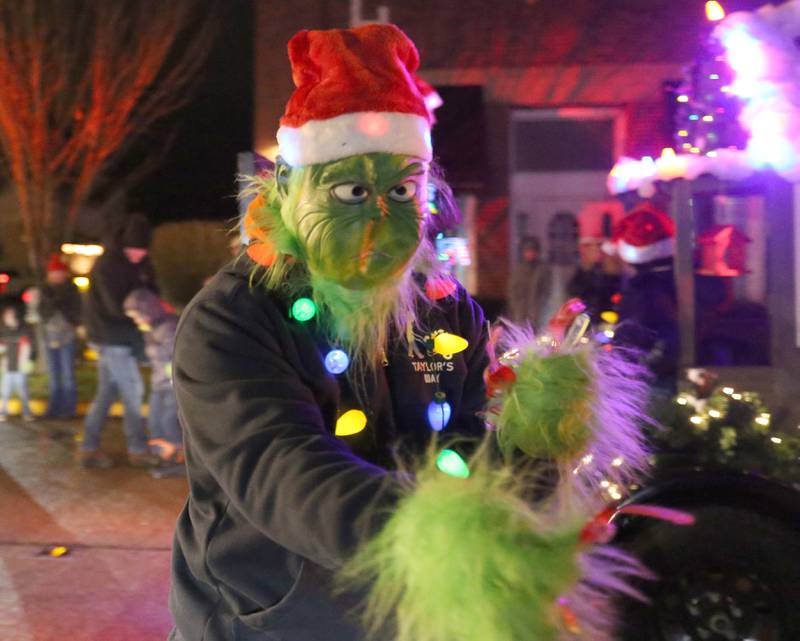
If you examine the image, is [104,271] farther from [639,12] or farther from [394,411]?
[639,12]

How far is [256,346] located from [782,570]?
2.45 metres

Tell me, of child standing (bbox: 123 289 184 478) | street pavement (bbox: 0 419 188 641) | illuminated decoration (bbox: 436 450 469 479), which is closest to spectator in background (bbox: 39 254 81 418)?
street pavement (bbox: 0 419 188 641)

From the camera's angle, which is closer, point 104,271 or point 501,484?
point 501,484

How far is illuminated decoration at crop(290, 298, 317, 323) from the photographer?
5.34 feet

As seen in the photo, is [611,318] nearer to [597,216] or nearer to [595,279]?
[595,279]

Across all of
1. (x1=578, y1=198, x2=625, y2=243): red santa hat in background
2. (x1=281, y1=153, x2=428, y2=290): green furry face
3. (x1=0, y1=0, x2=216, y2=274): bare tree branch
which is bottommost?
(x1=281, y1=153, x2=428, y2=290): green furry face

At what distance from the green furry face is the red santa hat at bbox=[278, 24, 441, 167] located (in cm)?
3

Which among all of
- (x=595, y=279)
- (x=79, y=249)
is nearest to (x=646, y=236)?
(x=595, y=279)

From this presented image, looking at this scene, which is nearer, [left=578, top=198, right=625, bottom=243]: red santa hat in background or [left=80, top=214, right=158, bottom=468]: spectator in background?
[left=80, top=214, right=158, bottom=468]: spectator in background

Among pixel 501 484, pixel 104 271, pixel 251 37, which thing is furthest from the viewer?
pixel 251 37

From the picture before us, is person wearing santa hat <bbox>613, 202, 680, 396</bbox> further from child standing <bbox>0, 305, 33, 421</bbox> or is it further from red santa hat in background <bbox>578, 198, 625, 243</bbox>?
red santa hat in background <bbox>578, 198, 625, 243</bbox>

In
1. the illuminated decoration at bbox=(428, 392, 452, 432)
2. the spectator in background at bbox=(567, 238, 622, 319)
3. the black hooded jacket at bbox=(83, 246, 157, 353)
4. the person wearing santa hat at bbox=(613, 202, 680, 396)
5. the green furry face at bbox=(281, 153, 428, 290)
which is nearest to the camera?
the green furry face at bbox=(281, 153, 428, 290)

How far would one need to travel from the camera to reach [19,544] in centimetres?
593

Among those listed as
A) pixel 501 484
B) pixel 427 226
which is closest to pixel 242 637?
pixel 501 484
